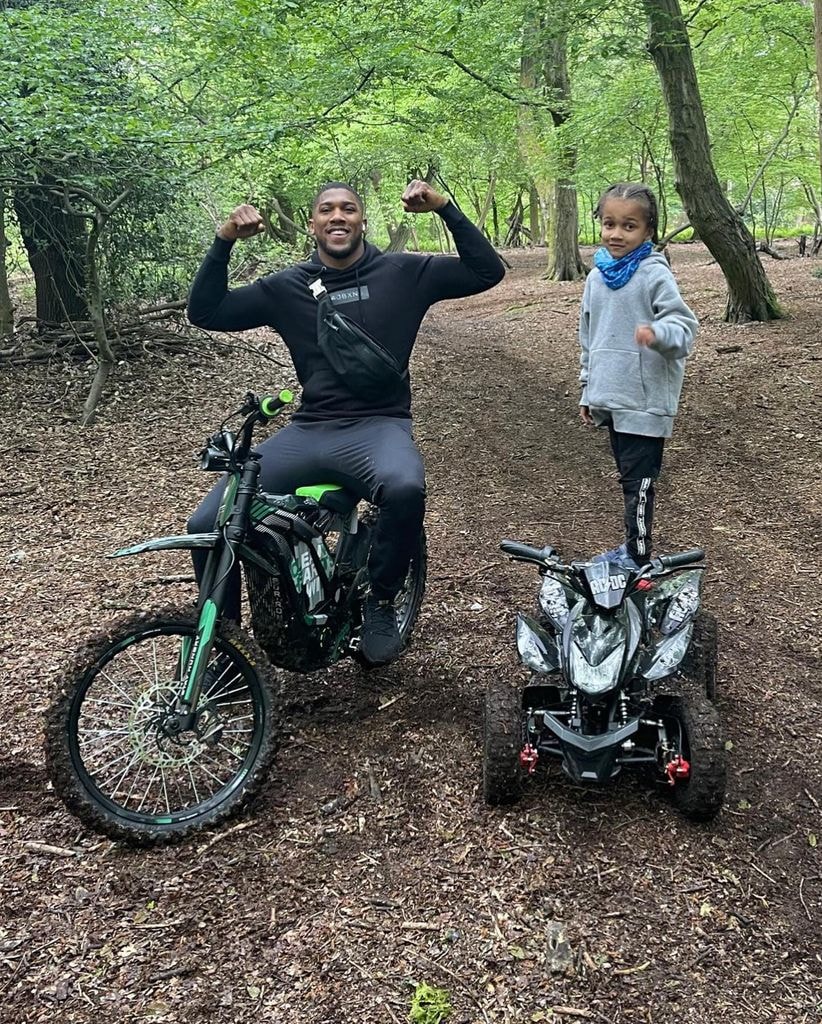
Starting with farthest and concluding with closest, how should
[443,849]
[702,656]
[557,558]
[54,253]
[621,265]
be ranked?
1. [54,253]
2. [621,265]
3. [702,656]
4. [557,558]
5. [443,849]

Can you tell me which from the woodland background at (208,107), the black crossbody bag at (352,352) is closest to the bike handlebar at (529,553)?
the black crossbody bag at (352,352)

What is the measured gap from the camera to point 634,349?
3.59 meters

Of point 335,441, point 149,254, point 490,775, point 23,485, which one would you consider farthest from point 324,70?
point 490,775

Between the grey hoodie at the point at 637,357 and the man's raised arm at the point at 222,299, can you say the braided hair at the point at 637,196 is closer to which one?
the grey hoodie at the point at 637,357

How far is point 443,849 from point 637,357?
2208 millimetres

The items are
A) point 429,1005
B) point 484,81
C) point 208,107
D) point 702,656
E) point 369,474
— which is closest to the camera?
point 429,1005

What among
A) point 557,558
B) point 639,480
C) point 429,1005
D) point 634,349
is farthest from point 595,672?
point 634,349

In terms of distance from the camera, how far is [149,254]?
8375 millimetres

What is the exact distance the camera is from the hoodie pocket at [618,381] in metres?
3.57

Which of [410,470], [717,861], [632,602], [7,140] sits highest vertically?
[7,140]

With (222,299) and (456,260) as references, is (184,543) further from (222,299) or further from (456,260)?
(456,260)

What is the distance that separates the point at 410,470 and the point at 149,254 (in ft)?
21.2

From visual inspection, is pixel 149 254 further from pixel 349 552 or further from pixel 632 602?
pixel 632 602

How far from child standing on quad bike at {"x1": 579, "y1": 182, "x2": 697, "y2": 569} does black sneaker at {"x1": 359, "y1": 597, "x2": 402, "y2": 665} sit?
3.01 ft
